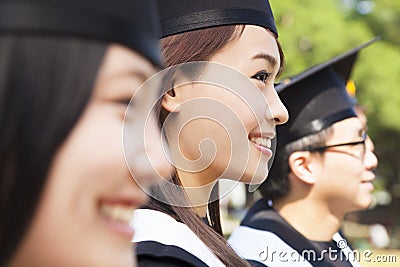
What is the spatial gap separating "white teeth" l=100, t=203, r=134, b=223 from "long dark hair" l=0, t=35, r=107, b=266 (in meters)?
0.10

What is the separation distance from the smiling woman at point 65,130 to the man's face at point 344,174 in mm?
2366

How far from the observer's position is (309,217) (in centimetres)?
320

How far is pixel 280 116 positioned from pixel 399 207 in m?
21.2

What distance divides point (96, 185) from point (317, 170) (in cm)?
243

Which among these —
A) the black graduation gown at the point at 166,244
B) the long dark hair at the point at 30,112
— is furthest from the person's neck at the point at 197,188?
the long dark hair at the point at 30,112

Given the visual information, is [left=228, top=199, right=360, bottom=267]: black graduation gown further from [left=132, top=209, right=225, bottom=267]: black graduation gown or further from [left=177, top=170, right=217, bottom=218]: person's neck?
[left=132, top=209, right=225, bottom=267]: black graduation gown

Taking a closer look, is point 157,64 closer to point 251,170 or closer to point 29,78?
point 29,78

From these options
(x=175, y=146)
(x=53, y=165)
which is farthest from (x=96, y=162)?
(x=175, y=146)

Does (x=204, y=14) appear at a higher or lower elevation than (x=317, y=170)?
lower

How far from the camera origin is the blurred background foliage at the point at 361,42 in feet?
49.6

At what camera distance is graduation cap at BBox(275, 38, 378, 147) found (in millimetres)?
3281

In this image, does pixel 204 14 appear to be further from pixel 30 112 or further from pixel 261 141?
→ pixel 30 112

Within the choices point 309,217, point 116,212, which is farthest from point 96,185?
point 309,217

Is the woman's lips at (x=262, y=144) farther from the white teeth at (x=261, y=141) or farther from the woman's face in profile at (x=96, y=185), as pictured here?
the woman's face in profile at (x=96, y=185)
